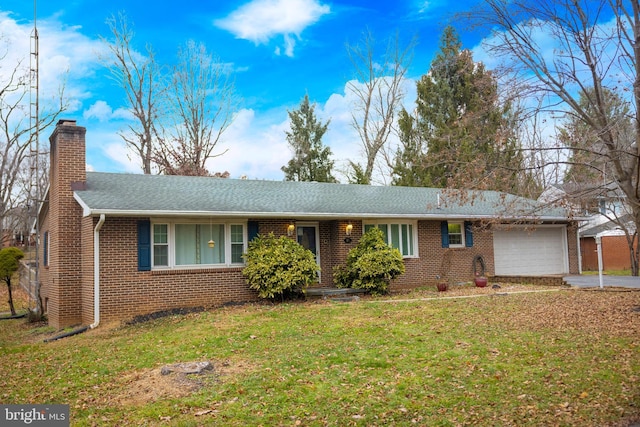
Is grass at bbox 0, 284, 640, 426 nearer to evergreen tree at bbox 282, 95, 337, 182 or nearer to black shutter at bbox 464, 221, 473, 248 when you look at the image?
black shutter at bbox 464, 221, 473, 248

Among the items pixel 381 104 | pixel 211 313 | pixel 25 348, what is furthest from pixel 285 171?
pixel 25 348

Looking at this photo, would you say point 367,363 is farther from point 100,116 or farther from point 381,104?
point 381,104

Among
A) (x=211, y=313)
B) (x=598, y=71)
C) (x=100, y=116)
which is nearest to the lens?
(x=598, y=71)

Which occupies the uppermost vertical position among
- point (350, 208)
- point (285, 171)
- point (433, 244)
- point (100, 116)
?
point (100, 116)

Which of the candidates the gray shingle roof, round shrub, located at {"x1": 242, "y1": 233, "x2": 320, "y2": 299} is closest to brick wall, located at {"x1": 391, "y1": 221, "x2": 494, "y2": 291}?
the gray shingle roof

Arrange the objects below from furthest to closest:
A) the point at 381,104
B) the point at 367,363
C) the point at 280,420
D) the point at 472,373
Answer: the point at 381,104, the point at 367,363, the point at 472,373, the point at 280,420

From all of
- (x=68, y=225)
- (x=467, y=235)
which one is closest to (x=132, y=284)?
(x=68, y=225)

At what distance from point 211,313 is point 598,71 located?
32.5ft

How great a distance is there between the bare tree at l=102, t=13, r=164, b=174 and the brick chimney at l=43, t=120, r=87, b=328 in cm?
1766

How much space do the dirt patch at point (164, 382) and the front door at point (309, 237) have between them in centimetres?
865

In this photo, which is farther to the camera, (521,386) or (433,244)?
(433,244)

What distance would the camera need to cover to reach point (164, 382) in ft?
23.1

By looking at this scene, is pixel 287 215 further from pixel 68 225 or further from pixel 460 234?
pixel 460 234

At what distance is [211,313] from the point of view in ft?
41.9
